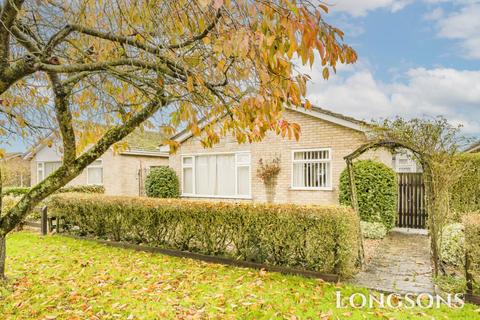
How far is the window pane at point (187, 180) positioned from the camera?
16.7m

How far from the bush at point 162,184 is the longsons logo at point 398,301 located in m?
12.2

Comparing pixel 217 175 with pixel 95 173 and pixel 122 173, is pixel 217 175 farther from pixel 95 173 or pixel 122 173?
pixel 95 173

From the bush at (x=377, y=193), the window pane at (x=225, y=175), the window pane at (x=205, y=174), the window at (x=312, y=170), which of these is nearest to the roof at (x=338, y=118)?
the window at (x=312, y=170)

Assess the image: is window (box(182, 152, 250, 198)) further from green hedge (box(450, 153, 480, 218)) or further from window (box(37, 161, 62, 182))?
window (box(37, 161, 62, 182))

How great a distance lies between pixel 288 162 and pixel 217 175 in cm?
378

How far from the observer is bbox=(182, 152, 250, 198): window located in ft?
49.9

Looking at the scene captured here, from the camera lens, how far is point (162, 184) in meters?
16.3

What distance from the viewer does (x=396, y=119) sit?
28.8ft

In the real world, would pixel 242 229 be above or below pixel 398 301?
above

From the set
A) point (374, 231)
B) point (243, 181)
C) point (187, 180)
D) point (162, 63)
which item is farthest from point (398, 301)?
point (187, 180)

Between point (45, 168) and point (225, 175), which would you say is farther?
point (45, 168)

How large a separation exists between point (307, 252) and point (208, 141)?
2911mm

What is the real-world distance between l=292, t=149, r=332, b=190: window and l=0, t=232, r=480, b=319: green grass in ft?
24.4

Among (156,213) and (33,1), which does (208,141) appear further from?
(156,213)
